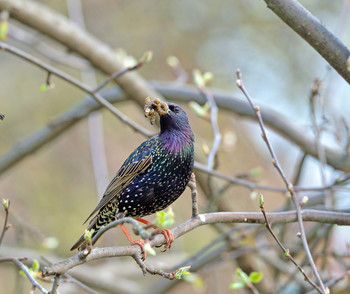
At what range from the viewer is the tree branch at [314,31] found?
3.03m

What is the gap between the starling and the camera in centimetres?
275

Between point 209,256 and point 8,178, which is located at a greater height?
point 8,178

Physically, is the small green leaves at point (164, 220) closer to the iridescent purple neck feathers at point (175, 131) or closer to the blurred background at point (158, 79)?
the iridescent purple neck feathers at point (175, 131)

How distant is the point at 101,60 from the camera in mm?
5227

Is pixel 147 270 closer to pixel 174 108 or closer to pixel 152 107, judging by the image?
pixel 152 107

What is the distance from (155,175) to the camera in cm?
282

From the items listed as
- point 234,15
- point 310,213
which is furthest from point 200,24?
point 310,213

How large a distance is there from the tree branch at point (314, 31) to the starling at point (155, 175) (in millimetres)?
797

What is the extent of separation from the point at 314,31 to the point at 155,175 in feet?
3.95

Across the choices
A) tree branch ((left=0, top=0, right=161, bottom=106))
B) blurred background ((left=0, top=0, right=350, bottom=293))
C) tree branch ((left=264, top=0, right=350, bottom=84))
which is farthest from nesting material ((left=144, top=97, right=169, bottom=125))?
blurred background ((left=0, top=0, right=350, bottom=293))

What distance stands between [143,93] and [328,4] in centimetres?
543

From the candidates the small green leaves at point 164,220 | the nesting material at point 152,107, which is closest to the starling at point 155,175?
the small green leaves at point 164,220

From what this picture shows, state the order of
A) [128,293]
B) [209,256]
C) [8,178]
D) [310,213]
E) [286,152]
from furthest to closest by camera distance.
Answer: [286,152], [8,178], [128,293], [209,256], [310,213]

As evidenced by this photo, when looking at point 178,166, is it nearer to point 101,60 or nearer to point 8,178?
point 101,60
